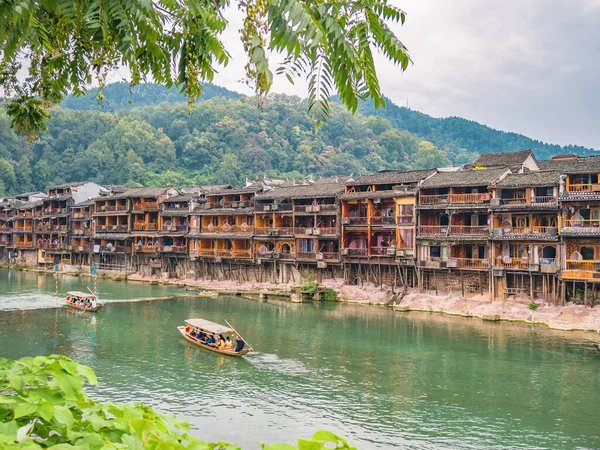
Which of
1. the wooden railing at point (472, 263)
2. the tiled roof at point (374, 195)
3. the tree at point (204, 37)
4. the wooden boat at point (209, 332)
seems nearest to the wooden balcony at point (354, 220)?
the tiled roof at point (374, 195)

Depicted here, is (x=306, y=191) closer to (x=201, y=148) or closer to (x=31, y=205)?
(x=31, y=205)

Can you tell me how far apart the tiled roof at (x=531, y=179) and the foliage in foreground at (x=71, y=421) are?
3643cm

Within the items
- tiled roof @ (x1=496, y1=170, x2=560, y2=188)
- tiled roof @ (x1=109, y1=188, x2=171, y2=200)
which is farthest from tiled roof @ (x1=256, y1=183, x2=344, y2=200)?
tiled roof @ (x1=109, y1=188, x2=171, y2=200)

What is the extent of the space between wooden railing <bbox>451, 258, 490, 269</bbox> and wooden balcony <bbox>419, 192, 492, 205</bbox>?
14.1ft

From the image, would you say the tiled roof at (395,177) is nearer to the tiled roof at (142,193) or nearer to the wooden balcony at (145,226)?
the tiled roof at (142,193)

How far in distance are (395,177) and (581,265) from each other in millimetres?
16185

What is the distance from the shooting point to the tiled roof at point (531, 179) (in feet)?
118

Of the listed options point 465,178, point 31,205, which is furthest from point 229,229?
point 31,205

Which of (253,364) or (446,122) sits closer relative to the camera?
(253,364)

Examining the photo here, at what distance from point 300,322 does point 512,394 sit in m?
16.8

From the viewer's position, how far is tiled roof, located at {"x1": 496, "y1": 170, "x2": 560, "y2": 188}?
35.9 metres

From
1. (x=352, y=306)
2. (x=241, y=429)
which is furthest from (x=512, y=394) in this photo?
(x=352, y=306)

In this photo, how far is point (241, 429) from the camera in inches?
709

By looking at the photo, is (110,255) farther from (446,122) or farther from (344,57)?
(446,122)
